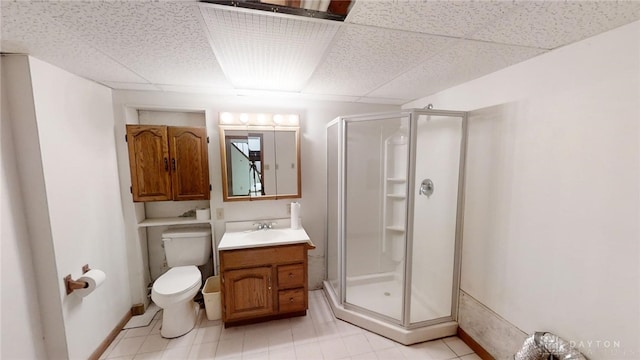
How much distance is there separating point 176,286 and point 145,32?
182 centimetres

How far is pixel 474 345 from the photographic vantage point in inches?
72.2

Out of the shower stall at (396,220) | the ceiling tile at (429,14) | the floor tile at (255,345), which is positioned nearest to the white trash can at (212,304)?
→ the floor tile at (255,345)

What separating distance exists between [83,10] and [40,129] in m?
0.89

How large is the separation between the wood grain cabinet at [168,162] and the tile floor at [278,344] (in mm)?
1170

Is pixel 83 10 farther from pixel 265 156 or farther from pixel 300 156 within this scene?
pixel 300 156

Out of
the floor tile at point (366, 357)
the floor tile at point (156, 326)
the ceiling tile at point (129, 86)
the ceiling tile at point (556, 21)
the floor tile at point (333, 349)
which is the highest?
the ceiling tile at point (129, 86)

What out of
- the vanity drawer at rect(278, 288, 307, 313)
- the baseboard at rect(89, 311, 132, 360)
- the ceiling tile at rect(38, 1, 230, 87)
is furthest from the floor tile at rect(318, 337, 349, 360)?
the ceiling tile at rect(38, 1, 230, 87)

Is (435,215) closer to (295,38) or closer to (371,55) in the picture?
(371,55)

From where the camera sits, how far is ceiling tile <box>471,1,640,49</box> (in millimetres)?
912

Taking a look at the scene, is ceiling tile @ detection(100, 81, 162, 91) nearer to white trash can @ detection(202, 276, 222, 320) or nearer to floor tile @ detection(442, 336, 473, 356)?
white trash can @ detection(202, 276, 222, 320)

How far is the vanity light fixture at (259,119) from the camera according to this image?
2.25 m

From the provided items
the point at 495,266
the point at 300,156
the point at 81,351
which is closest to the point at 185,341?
the point at 81,351

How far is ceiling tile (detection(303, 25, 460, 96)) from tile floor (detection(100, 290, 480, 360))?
2.09 m

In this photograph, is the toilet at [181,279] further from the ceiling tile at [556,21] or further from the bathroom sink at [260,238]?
the ceiling tile at [556,21]
